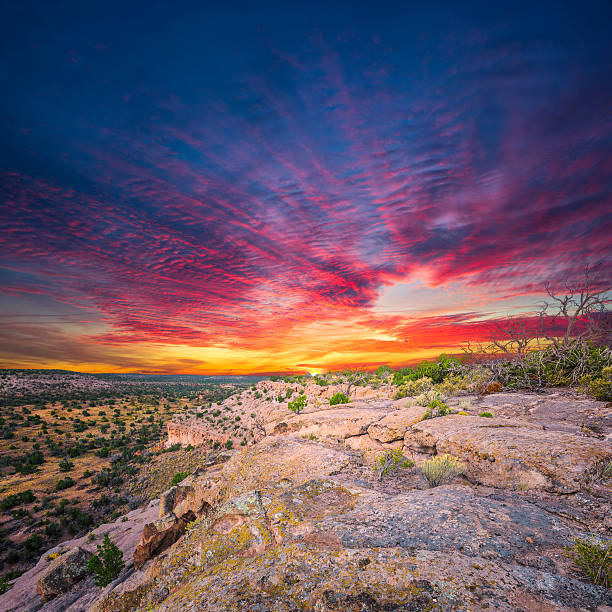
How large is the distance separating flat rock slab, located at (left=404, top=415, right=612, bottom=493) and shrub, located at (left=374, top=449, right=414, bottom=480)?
78 cm

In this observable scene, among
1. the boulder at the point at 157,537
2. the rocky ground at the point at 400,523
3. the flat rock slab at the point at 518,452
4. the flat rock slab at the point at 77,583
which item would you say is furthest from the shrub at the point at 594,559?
the flat rock slab at the point at 77,583

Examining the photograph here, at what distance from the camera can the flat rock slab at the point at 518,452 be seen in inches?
246

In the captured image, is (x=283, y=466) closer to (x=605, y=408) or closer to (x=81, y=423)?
(x=605, y=408)

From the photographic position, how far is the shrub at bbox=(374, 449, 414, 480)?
8.98 m

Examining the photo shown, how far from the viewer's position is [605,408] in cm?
981

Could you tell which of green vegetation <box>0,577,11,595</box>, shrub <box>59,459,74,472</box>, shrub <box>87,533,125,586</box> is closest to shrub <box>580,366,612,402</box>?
shrub <box>87,533,125,586</box>

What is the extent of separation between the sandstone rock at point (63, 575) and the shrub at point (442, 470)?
74.7ft

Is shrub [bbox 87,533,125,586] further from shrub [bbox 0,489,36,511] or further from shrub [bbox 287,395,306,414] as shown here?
shrub [bbox 0,489,36,511]

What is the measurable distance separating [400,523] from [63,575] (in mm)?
23523

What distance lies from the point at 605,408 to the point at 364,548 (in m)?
11.5

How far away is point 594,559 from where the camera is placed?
356 cm

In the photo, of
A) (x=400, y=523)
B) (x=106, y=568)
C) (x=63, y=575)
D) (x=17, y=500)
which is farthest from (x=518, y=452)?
(x=17, y=500)

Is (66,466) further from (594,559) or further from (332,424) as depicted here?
(594,559)

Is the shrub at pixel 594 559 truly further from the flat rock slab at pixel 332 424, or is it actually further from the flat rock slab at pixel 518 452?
the flat rock slab at pixel 332 424
